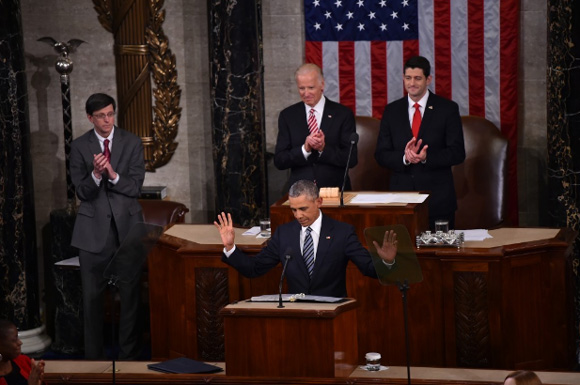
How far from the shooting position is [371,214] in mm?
7184

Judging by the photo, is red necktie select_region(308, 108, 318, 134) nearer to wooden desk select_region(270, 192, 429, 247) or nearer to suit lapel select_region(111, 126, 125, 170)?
wooden desk select_region(270, 192, 429, 247)

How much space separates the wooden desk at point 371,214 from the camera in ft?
23.4

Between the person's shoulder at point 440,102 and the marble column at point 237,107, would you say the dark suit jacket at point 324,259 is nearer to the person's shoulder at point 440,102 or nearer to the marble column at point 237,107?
the person's shoulder at point 440,102

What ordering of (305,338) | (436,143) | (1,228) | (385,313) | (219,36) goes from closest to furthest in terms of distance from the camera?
(305,338) → (385,313) → (436,143) → (1,228) → (219,36)

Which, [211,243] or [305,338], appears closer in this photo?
[305,338]

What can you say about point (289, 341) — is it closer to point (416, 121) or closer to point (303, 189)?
point (303, 189)

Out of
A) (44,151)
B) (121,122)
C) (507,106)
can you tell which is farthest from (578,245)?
(44,151)

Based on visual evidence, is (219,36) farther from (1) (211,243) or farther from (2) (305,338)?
(2) (305,338)

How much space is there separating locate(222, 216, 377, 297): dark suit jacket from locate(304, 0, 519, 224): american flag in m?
3.42

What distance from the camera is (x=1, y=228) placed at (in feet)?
Result: 28.9

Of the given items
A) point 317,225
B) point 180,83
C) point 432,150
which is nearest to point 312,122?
point 432,150

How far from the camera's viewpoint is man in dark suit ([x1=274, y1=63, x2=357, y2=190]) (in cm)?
794

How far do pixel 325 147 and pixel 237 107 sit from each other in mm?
1710

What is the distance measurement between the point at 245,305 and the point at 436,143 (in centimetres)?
263
